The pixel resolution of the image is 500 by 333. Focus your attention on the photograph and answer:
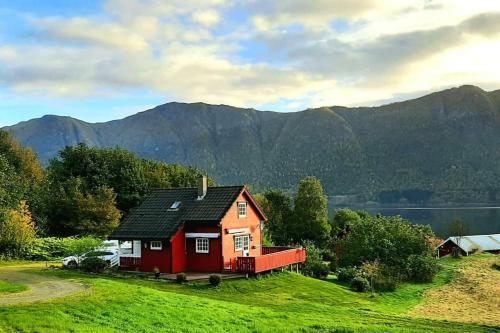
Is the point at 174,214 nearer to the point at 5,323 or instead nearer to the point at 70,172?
the point at 5,323

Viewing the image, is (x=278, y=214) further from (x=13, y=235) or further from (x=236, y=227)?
(x=13, y=235)

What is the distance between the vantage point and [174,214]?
A: 39156 millimetres

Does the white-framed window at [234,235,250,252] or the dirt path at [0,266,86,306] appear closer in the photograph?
the dirt path at [0,266,86,306]

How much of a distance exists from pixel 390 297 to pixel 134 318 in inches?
930

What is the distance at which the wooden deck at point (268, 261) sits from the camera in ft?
117

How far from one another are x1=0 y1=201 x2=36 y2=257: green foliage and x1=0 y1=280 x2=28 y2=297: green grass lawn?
Result: 64.5 feet

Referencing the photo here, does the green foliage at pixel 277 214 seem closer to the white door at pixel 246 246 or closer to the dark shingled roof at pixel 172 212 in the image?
the white door at pixel 246 246

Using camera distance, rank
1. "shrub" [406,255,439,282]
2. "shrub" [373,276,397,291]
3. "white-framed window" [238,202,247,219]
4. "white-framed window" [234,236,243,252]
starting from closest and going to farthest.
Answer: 1. "white-framed window" [234,236,243,252]
2. "white-framed window" [238,202,247,219]
3. "shrub" [373,276,397,291]
4. "shrub" [406,255,439,282]

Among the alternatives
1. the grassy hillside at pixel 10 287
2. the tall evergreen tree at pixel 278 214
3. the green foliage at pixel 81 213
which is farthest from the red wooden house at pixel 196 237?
the tall evergreen tree at pixel 278 214

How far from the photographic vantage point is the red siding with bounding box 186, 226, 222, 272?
122 feet

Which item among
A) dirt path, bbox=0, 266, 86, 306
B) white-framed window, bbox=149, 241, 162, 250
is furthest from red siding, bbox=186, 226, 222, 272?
dirt path, bbox=0, 266, 86, 306

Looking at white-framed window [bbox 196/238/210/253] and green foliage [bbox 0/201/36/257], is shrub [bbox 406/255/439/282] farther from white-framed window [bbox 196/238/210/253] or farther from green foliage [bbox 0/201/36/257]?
green foliage [bbox 0/201/36/257]

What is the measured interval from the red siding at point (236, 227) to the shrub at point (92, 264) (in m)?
8.65

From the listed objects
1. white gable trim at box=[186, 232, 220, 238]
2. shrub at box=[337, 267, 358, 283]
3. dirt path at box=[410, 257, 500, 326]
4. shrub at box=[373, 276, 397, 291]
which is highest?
white gable trim at box=[186, 232, 220, 238]
